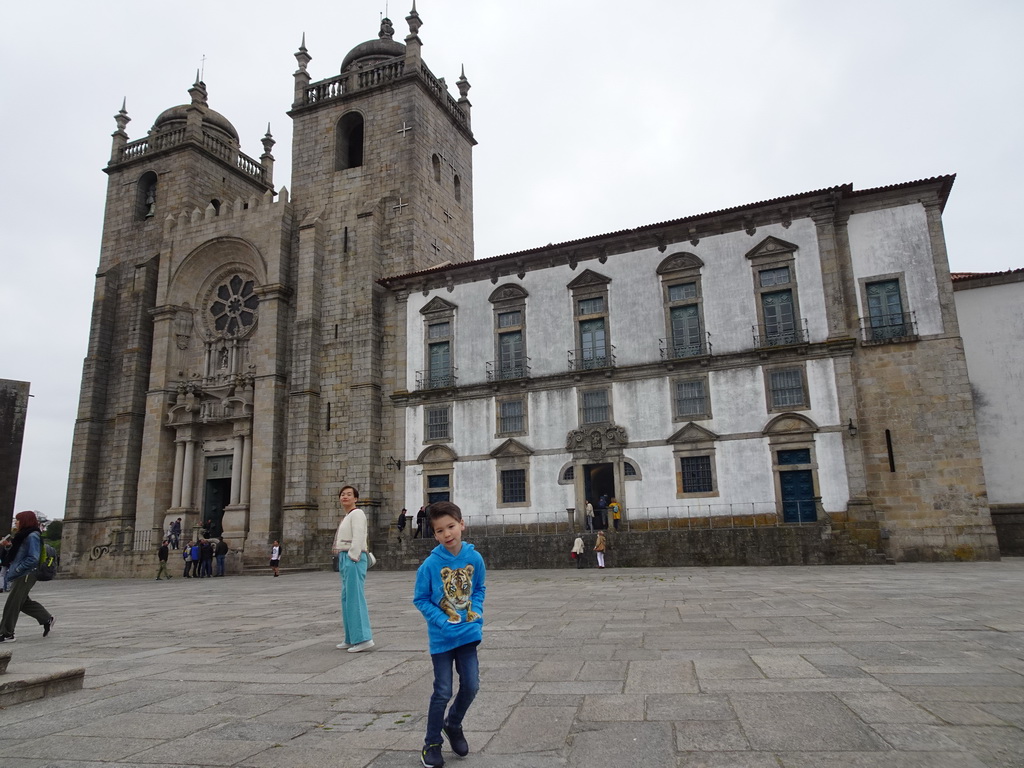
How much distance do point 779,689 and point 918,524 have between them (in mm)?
18548

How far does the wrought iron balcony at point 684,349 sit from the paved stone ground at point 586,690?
44.7ft

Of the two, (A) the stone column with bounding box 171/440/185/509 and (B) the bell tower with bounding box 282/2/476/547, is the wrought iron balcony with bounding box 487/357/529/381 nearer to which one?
(B) the bell tower with bounding box 282/2/476/547

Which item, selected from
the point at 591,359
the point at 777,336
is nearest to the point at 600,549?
the point at 591,359

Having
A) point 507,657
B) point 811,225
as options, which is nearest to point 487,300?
point 811,225

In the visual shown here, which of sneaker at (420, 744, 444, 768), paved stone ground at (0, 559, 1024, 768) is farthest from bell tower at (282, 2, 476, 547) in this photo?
sneaker at (420, 744, 444, 768)

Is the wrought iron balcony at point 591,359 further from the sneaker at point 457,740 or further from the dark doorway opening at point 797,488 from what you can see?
the sneaker at point 457,740

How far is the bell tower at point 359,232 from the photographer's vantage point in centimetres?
2797

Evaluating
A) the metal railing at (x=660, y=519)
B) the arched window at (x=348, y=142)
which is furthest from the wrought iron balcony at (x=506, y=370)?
the arched window at (x=348, y=142)

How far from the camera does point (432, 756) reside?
11.9 ft

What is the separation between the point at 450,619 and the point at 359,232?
2799cm

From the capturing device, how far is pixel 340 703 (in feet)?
17.1

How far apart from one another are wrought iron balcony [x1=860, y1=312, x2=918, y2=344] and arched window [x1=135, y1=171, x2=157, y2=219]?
108 feet

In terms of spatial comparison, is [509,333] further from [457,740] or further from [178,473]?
[457,740]

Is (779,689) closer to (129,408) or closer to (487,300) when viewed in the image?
(487,300)
